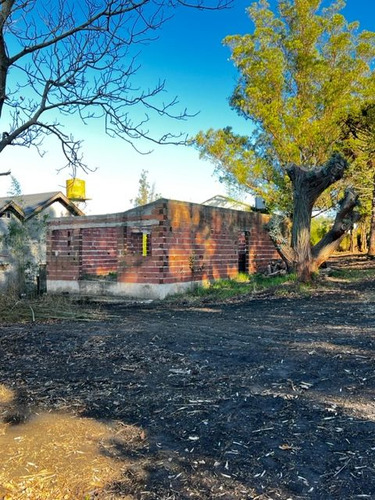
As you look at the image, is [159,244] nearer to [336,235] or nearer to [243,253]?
[243,253]

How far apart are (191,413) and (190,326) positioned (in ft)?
11.4

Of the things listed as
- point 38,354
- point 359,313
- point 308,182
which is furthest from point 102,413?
point 308,182

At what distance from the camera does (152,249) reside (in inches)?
431

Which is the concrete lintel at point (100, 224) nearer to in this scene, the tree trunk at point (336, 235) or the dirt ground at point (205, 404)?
the tree trunk at point (336, 235)

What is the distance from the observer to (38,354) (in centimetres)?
456

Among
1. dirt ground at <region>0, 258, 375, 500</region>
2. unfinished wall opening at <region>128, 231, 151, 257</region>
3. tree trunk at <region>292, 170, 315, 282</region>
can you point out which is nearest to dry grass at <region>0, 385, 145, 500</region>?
dirt ground at <region>0, 258, 375, 500</region>

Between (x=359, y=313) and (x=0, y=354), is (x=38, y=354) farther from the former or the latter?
(x=359, y=313)

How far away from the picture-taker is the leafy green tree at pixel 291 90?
57.4 feet

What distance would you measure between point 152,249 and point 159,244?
24cm

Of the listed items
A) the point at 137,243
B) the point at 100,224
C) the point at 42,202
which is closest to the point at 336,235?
the point at 137,243

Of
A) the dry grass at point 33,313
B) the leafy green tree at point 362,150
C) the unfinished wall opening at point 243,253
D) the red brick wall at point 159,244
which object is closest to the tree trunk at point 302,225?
the red brick wall at point 159,244

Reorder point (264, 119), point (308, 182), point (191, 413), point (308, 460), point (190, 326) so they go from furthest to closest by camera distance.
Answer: point (264, 119)
point (308, 182)
point (190, 326)
point (191, 413)
point (308, 460)

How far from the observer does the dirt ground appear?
2145 mm

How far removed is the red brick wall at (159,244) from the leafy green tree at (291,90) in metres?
4.08
